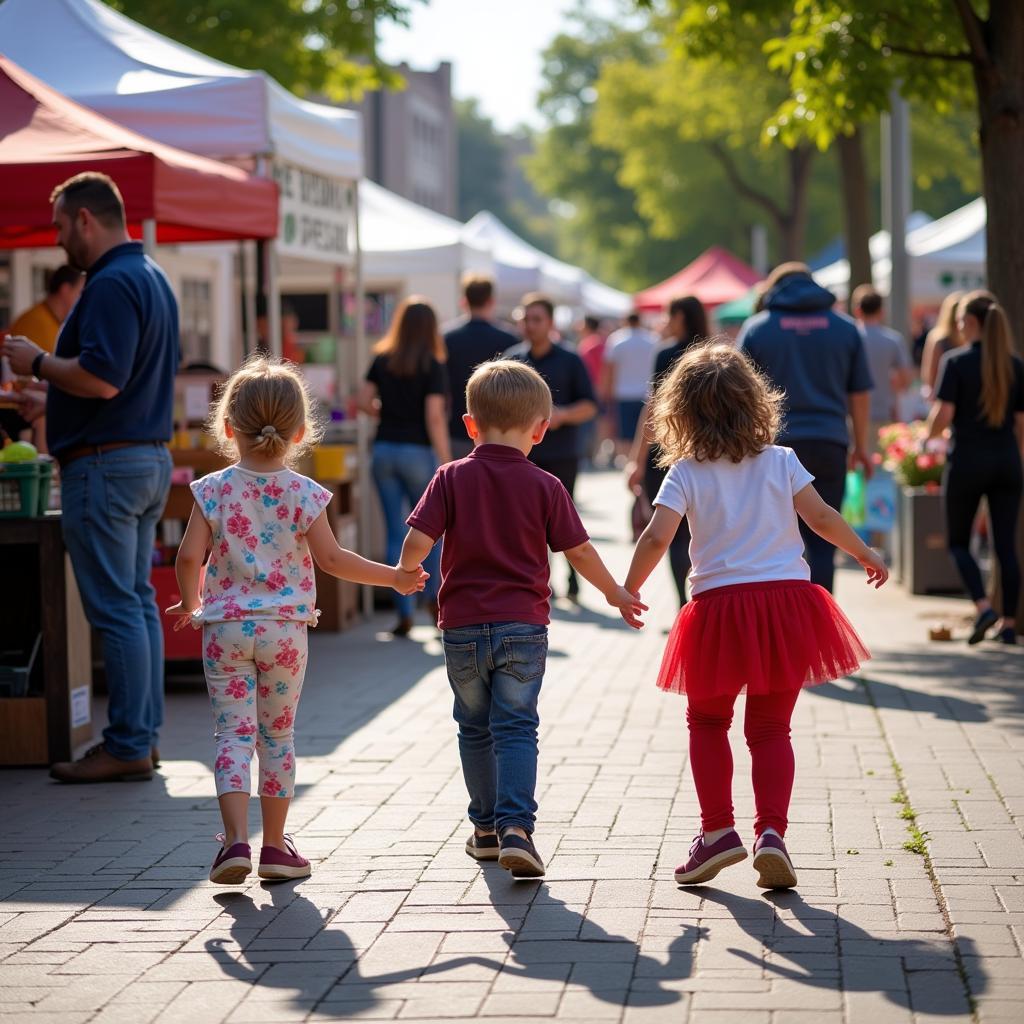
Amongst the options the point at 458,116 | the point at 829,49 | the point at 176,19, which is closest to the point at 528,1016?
the point at 829,49

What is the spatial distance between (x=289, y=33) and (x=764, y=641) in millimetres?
15350

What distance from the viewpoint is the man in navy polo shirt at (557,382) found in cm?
1193

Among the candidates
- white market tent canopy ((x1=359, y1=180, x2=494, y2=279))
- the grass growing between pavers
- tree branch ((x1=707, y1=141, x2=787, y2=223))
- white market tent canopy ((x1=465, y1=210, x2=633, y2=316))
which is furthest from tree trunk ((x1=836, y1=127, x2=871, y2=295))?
tree branch ((x1=707, y1=141, x2=787, y2=223))

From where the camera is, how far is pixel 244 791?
5332mm

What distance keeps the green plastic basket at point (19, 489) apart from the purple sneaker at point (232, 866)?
2.58 metres

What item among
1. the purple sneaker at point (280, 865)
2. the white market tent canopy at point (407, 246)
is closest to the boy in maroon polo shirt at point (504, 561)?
the purple sneaker at point (280, 865)

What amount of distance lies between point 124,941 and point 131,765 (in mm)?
2217

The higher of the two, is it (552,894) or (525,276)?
(525,276)

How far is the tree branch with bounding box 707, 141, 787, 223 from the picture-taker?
38.5m

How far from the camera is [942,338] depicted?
12.0 metres

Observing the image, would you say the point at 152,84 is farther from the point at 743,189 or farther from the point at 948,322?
the point at 743,189

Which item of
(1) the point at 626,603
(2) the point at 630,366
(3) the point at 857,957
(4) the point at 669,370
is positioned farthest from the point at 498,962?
(2) the point at 630,366

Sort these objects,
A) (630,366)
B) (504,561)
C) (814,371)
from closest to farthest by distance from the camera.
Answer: (504,561)
(814,371)
(630,366)

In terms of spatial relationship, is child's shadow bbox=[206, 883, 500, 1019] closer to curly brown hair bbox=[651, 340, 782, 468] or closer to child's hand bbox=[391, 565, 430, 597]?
child's hand bbox=[391, 565, 430, 597]
